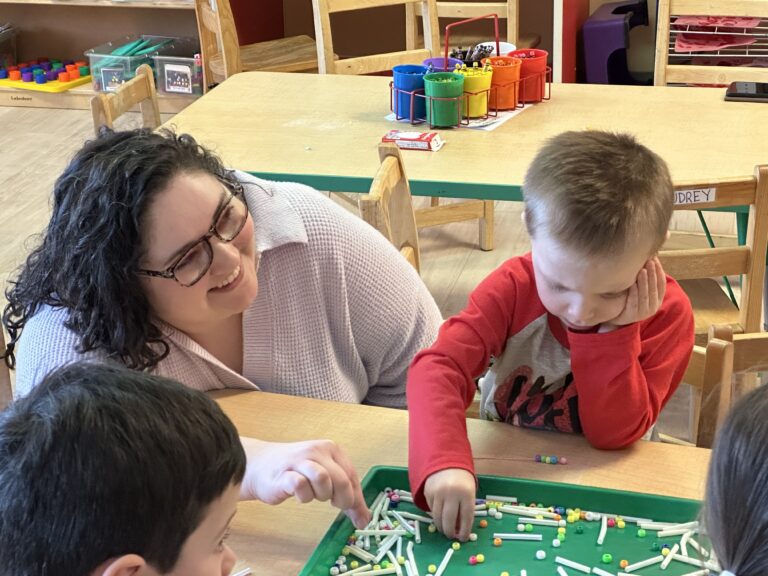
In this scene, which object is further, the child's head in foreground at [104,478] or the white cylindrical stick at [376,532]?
the white cylindrical stick at [376,532]

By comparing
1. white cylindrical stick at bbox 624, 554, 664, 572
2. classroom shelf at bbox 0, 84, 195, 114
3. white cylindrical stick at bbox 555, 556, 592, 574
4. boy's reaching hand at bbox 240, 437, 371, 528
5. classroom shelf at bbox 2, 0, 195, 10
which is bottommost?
classroom shelf at bbox 0, 84, 195, 114

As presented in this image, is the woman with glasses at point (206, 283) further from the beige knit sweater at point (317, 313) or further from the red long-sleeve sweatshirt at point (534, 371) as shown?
the red long-sleeve sweatshirt at point (534, 371)

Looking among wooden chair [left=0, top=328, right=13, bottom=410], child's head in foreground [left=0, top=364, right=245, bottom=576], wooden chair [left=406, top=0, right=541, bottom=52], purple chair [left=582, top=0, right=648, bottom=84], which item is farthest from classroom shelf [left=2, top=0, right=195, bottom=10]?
child's head in foreground [left=0, top=364, right=245, bottom=576]

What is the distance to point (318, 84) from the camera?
2943mm

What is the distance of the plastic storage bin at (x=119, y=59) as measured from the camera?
15.5 ft

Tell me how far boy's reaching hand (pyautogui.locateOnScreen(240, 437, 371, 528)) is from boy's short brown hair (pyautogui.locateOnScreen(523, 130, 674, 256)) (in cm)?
38

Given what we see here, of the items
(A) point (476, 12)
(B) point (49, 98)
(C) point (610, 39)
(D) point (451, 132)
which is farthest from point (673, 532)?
(B) point (49, 98)

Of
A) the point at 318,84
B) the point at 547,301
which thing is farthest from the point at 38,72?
the point at 547,301

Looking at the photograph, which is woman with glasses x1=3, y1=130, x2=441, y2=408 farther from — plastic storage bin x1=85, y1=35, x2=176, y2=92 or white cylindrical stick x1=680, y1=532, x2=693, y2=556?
plastic storage bin x1=85, y1=35, x2=176, y2=92

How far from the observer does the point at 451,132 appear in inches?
98.0

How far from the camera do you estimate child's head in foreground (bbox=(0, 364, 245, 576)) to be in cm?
74

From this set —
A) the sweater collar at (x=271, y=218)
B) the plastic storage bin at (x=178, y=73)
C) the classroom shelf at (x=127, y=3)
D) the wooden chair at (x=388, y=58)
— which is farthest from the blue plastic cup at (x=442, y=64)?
the classroom shelf at (x=127, y=3)

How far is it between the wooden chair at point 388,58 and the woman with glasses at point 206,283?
5.60 ft

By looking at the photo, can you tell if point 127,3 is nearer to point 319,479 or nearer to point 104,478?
point 319,479
